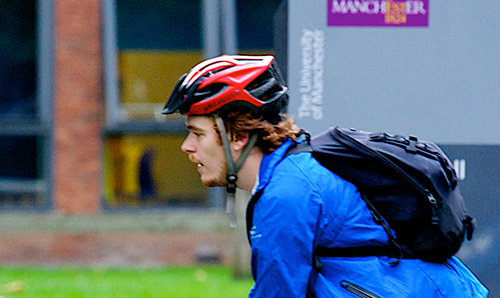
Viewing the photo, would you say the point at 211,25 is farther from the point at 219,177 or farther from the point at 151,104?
the point at 219,177

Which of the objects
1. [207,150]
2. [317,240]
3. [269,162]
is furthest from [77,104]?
[317,240]

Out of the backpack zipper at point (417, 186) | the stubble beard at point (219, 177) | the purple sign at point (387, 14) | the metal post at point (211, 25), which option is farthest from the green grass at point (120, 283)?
the backpack zipper at point (417, 186)

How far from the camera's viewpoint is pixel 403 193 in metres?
2.07

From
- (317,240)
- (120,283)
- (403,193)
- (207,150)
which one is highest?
(207,150)

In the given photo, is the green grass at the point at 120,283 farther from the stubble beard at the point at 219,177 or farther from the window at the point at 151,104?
the stubble beard at the point at 219,177

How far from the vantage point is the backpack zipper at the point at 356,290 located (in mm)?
2018

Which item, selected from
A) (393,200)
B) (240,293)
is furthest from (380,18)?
(240,293)

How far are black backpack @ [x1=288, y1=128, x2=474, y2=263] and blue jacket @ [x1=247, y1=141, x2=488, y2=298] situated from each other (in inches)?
1.0

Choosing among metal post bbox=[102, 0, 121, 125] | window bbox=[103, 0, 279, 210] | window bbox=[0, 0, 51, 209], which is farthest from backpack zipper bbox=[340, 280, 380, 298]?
window bbox=[0, 0, 51, 209]

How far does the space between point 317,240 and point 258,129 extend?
0.42m

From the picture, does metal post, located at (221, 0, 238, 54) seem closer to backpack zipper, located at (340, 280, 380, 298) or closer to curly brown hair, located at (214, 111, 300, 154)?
curly brown hair, located at (214, 111, 300, 154)

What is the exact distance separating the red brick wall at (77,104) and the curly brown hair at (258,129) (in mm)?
7393

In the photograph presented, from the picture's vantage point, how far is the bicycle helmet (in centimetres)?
224

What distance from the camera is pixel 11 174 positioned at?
31.2ft
